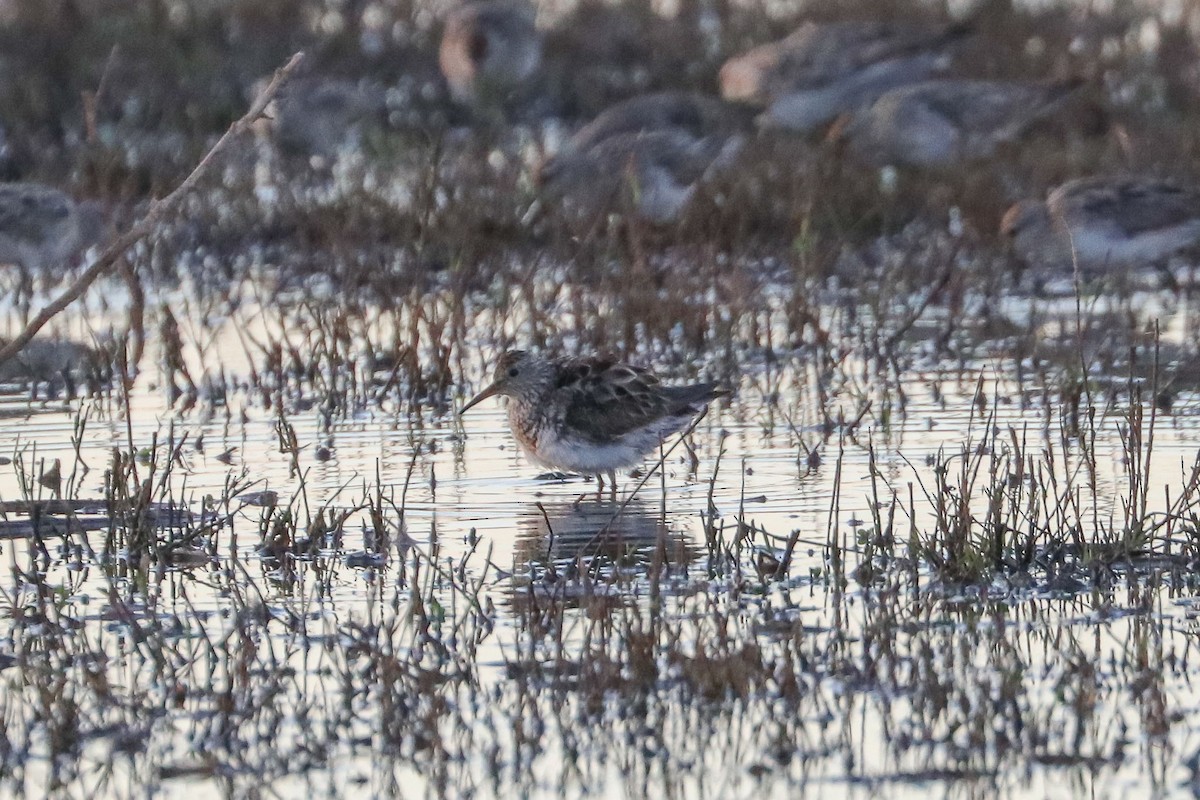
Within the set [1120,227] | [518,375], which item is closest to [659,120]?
[1120,227]

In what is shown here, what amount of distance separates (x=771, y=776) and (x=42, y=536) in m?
3.19

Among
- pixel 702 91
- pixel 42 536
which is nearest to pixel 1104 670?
pixel 42 536

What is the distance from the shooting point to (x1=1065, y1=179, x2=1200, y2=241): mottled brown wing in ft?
41.0

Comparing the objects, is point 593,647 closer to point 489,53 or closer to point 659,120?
point 659,120

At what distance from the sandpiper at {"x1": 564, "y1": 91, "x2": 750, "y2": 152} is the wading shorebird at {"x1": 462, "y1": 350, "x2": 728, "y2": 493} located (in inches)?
293

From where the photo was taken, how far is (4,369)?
34.6 feet

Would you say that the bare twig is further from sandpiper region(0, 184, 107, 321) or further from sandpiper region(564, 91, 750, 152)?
sandpiper region(564, 91, 750, 152)

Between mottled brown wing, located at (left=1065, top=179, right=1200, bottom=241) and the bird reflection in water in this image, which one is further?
mottled brown wing, located at (left=1065, top=179, right=1200, bottom=241)

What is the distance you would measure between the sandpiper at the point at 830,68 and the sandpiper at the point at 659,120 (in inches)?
72.9

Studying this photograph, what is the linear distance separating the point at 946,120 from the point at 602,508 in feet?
32.7

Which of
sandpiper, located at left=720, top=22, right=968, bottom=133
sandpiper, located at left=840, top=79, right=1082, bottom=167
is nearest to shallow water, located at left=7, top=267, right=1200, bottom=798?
sandpiper, located at left=840, top=79, right=1082, bottom=167

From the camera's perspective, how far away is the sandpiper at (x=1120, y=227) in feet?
41.0

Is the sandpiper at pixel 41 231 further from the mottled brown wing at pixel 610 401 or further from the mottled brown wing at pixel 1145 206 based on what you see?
the mottled brown wing at pixel 1145 206

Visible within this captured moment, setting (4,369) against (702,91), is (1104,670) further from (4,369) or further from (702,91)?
(702,91)
